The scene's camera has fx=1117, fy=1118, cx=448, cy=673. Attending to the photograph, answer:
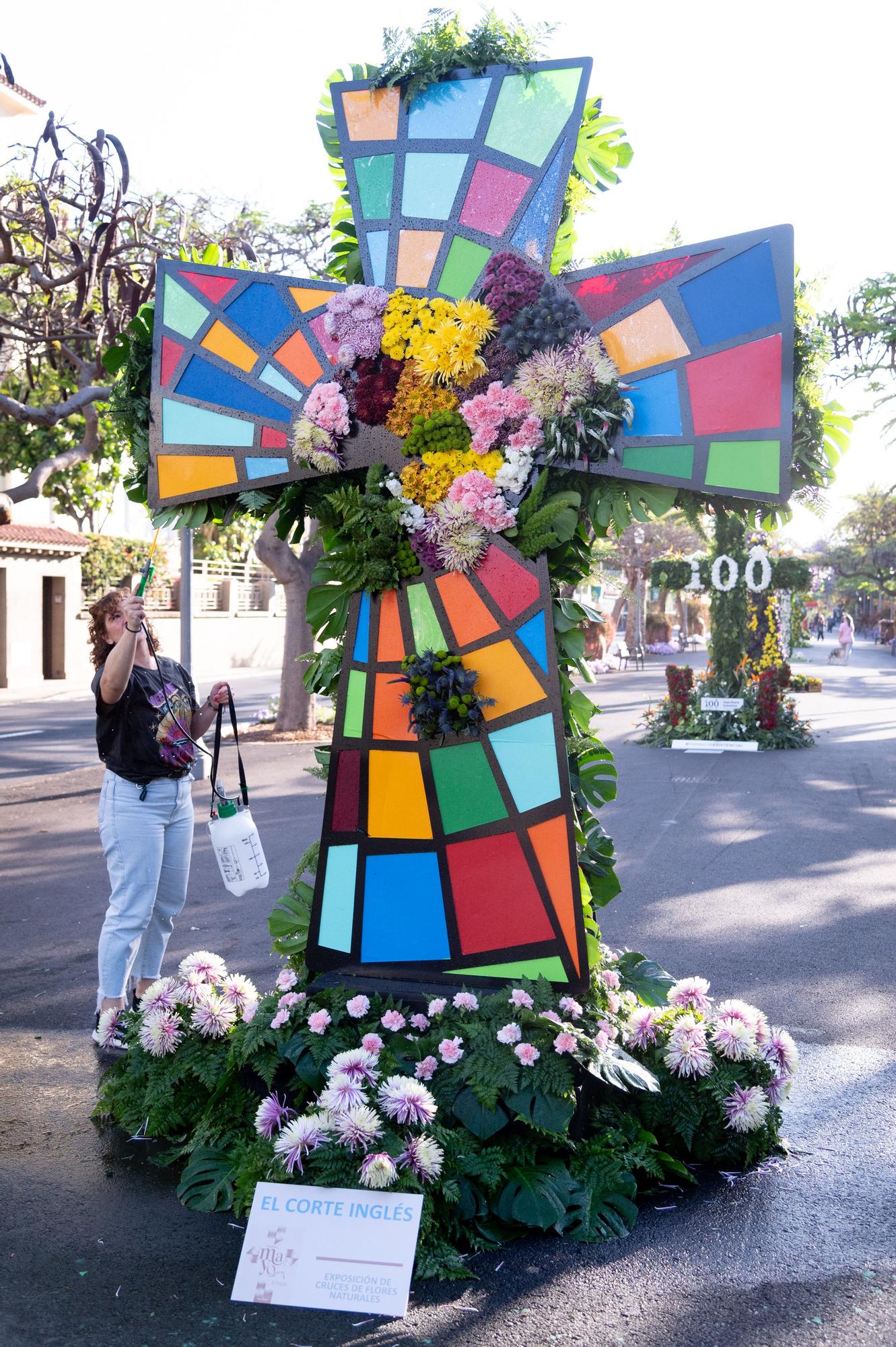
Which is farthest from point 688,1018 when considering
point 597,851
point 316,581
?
point 316,581

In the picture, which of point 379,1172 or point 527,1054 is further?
point 527,1054

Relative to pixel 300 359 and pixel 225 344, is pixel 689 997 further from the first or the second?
pixel 225 344

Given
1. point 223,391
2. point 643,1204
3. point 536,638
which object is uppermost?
point 223,391

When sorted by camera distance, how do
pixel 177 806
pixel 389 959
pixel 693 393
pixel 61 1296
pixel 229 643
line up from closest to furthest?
pixel 61 1296 → pixel 693 393 → pixel 389 959 → pixel 177 806 → pixel 229 643

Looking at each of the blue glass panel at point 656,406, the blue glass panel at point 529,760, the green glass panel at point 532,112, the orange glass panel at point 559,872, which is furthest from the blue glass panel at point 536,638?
the green glass panel at point 532,112

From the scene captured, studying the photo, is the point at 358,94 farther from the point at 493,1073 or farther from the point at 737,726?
the point at 737,726

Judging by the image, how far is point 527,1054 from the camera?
3.17 metres

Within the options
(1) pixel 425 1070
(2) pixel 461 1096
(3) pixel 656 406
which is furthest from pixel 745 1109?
(3) pixel 656 406

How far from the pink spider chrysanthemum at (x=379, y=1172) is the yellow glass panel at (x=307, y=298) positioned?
2652 mm

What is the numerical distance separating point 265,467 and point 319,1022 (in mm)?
1821

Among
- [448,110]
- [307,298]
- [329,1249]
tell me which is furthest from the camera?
[307,298]

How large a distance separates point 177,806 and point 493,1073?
72.1 inches

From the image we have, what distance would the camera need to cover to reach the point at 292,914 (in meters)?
3.87

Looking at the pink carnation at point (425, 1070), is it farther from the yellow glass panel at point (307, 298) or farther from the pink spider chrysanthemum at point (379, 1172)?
the yellow glass panel at point (307, 298)
